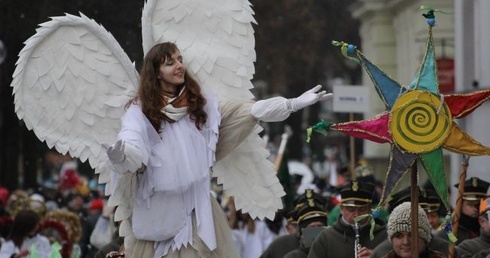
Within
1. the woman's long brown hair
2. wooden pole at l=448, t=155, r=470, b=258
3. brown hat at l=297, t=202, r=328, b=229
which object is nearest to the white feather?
the woman's long brown hair

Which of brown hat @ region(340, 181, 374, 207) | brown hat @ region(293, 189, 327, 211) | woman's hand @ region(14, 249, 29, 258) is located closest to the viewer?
brown hat @ region(340, 181, 374, 207)

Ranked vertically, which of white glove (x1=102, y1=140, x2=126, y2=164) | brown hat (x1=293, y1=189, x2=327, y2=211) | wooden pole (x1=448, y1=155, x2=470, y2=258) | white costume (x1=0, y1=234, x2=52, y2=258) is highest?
white glove (x1=102, y1=140, x2=126, y2=164)

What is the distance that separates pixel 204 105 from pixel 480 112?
369 inches

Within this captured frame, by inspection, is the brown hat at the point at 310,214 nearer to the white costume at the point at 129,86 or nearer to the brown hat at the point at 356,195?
the brown hat at the point at 356,195

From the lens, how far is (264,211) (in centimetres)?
1002

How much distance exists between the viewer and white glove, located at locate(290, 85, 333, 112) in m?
8.87

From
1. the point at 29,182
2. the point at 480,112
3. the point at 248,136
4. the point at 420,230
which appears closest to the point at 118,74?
the point at 248,136

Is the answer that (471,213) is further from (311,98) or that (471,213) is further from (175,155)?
(311,98)

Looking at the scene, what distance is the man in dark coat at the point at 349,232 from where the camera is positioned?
12.2 meters

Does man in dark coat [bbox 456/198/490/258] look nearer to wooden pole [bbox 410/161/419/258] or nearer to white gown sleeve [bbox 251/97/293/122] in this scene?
wooden pole [bbox 410/161/419/258]

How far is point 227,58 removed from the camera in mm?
10125

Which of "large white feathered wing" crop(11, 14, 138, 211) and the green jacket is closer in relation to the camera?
"large white feathered wing" crop(11, 14, 138, 211)

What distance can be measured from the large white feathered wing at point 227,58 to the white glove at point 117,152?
44.2 inches

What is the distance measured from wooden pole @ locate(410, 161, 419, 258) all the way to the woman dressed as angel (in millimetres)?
863
